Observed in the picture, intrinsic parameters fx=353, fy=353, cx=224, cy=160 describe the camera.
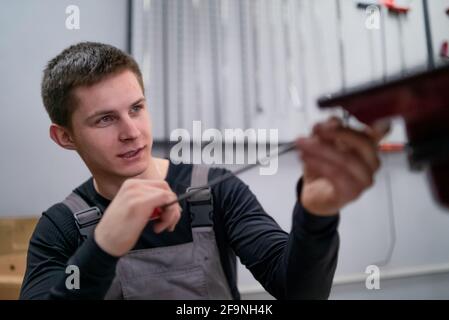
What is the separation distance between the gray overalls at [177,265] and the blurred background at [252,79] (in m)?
0.24

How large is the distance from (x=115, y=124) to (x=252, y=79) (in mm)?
406

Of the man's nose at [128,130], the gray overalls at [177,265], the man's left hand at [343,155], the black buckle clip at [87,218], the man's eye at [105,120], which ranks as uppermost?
the man's eye at [105,120]

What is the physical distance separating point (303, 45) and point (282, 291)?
1.97 ft

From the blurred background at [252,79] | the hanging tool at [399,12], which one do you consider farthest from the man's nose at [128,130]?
the hanging tool at [399,12]

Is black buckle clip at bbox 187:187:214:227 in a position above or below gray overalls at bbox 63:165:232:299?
above

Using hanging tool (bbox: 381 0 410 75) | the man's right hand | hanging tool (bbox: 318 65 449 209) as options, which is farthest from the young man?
hanging tool (bbox: 381 0 410 75)

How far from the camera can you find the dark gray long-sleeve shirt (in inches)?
13.8

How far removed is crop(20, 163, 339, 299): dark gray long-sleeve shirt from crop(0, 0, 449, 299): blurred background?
21cm

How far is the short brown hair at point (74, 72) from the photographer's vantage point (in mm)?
506

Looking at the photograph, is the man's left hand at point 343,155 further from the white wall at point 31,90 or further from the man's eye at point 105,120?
the white wall at point 31,90

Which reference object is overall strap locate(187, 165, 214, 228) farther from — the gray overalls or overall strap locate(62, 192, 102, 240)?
overall strap locate(62, 192, 102, 240)

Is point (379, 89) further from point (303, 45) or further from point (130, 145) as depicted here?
point (303, 45)

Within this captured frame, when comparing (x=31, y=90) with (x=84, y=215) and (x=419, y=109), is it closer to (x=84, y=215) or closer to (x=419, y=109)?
(x=84, y=215)

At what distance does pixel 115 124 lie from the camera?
1.68ft
